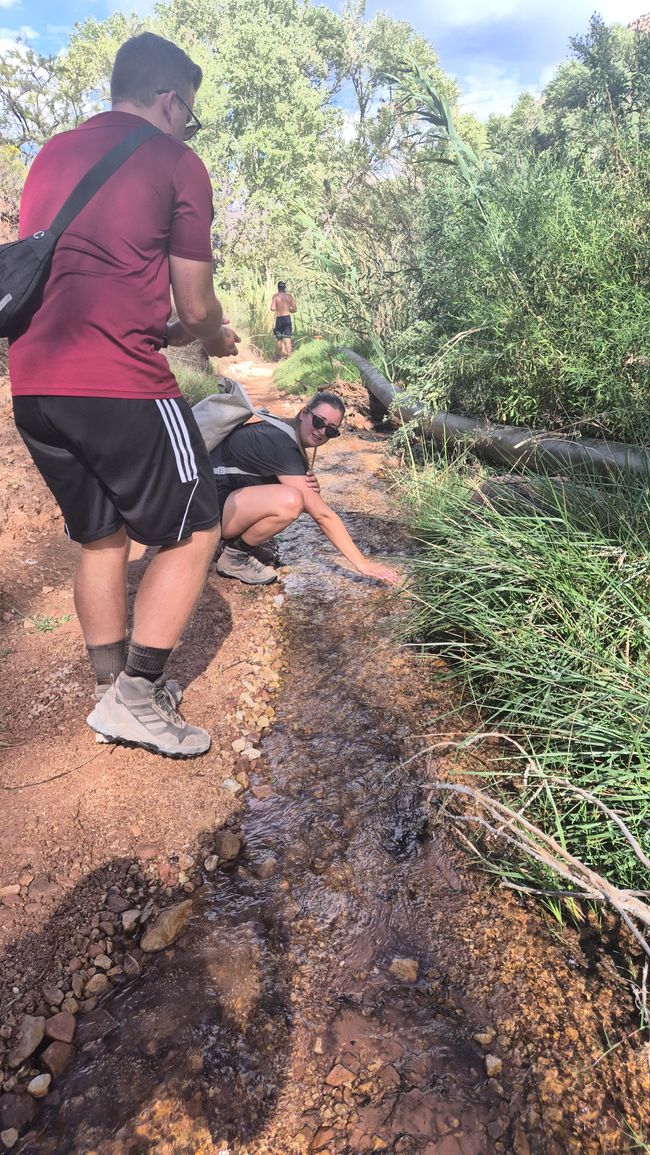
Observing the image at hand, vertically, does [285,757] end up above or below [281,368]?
below

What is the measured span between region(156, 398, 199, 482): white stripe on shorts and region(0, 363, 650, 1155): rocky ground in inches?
37.8

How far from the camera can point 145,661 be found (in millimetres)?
1970

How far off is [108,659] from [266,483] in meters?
1.51

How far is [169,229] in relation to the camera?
1.71 m

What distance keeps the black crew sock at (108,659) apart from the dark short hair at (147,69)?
1568mm

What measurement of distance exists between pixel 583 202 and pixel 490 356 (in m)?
1.01

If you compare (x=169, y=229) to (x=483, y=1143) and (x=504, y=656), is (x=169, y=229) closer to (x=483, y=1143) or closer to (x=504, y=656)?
(x=504, y=656)

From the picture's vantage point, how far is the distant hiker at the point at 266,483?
313 cm

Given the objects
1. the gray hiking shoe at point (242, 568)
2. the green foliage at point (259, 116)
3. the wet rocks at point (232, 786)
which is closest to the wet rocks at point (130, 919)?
the wet rocks at point (232, 786)

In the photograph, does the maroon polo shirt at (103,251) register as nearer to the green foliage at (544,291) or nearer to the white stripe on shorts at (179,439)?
the white stripe on shorts at (179,439)

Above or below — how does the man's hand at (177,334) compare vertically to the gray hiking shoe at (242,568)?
above

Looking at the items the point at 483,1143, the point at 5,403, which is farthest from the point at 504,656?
the point at 5,403

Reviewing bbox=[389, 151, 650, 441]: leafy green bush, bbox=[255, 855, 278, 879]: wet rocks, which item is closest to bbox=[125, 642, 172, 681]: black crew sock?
bbox=[255, 855, 278, 879]: wet rocks

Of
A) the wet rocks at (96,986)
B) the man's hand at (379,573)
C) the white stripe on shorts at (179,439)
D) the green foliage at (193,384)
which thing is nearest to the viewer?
the wet rocks at (96,986)
